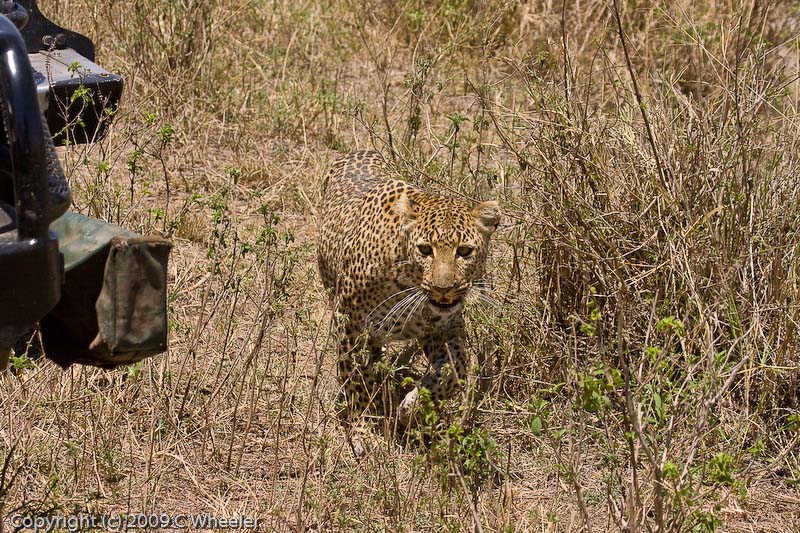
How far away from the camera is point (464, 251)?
5188 millimetres

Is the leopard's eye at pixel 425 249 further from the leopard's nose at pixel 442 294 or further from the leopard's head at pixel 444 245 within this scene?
the leopard's nose at pixel 442 294

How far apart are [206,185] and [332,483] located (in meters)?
3.63

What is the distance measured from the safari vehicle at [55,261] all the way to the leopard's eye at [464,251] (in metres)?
2.44

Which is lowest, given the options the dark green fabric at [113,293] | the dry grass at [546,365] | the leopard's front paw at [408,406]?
the leopard's front paw at [408,406]

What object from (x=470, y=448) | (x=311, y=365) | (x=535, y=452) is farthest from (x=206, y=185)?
(x=470, y=448)

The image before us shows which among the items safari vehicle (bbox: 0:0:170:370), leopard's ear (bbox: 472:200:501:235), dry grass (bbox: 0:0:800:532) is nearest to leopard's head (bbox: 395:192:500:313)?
leopard's ear (bbox: 472:200:501:235)

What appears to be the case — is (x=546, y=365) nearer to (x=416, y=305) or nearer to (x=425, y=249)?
(x=416, y=305)

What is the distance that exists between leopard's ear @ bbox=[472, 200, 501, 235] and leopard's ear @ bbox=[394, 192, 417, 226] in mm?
285

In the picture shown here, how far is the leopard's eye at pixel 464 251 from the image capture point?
517 cm

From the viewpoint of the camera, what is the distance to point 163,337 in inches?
111

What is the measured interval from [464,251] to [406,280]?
35cm

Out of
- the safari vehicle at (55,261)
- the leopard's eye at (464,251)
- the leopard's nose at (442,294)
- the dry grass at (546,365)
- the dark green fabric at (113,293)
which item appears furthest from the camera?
the leopard's eye at (464,251)

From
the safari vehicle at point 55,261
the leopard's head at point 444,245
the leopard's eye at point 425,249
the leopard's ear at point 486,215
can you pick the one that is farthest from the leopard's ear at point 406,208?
the safari vehicle at point 55,261

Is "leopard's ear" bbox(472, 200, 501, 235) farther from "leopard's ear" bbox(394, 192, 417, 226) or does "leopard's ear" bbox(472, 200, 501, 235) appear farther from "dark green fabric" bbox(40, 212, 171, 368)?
"dark green fabric" bbox(40, 212, 171, 368)
